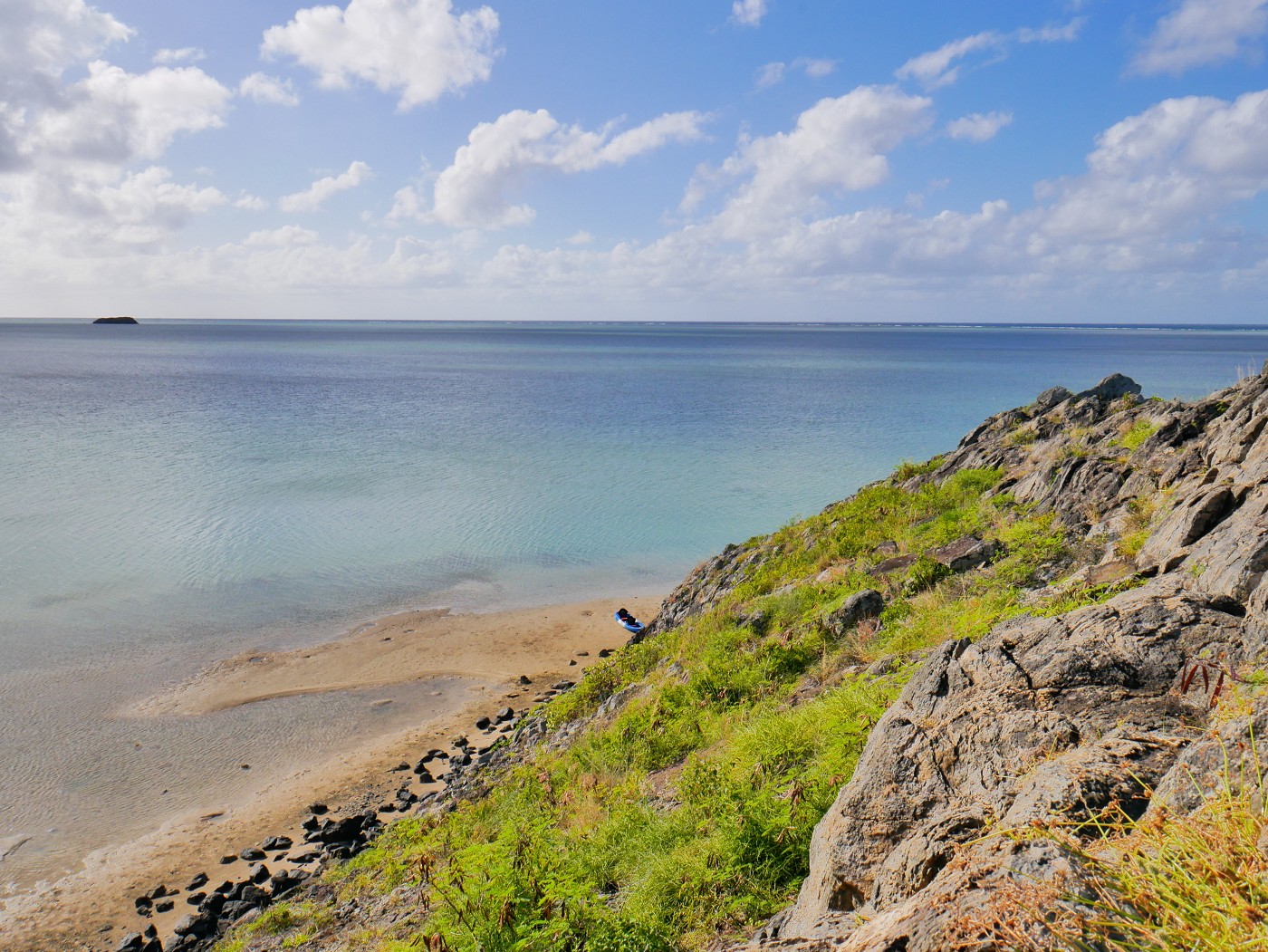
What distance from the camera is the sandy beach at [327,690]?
12.4 m

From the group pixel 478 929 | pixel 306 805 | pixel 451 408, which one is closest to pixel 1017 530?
pixel 478 929

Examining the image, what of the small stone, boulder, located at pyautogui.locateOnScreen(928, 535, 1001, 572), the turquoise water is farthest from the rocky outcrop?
the small stone

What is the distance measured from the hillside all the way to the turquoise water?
5771 millimetres

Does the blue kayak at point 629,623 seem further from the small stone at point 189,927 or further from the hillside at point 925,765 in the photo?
the small stone at point 189,927

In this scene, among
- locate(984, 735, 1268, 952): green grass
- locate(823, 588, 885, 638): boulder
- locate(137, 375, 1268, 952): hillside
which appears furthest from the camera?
locate(823, 588, 885, 638): boulder

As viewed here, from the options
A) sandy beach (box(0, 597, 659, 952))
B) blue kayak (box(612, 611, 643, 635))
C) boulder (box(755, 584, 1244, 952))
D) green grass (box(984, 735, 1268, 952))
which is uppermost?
green grass (box(984, 735, 1268, 952))

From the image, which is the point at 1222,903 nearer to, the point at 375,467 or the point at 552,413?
the point at 375,467

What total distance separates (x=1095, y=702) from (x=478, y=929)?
16.6 ft

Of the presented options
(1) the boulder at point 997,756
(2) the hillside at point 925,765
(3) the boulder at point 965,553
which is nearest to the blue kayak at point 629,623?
(2) the hillside at point 925,765

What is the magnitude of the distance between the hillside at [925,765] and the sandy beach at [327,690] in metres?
2.12

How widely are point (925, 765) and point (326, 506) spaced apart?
34.4m

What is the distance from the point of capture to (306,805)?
49.3ft

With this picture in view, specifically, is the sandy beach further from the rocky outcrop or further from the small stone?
the rocky outcrop

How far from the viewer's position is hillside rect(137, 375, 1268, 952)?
3.64 metres
